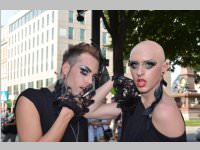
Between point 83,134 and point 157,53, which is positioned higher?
point 157,53

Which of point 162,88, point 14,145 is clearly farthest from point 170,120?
point 14,145

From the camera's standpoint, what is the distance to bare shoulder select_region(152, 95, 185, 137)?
201cm

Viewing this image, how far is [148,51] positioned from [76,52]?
479 mm

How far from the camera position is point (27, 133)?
6.81ft

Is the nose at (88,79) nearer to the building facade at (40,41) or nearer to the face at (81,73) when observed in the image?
the face at (81,73)

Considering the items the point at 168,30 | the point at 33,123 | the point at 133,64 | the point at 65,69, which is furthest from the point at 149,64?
the point at 168,30

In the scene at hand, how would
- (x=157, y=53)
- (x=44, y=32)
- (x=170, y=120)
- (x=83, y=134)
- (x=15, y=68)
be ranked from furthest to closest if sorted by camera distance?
1. (x=15, y=68)
2. (x=44, y=32)
3. (x=83, y=134)
4. (x=157, y=53)
5. (x=170, y=120)

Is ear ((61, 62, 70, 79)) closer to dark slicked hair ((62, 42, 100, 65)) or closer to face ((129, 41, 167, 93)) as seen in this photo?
dark slicked hair ((62, 42, 100, 65))

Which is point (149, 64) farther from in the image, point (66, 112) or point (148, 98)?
point (66, 112)

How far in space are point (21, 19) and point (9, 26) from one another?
6.31 meters

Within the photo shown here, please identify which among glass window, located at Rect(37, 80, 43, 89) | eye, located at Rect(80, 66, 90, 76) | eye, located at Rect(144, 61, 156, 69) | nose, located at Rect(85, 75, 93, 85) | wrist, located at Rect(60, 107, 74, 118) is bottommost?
wrist, located at Rect(60, 107, 74, 118)

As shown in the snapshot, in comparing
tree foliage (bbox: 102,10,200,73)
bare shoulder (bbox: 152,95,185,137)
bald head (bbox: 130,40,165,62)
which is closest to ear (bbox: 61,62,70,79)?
bald head (bbox: 130,40,165,62)

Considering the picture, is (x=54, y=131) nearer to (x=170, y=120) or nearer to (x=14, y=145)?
(x=14, y=145)

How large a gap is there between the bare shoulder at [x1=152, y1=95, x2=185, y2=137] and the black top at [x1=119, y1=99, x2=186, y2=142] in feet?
0.11
